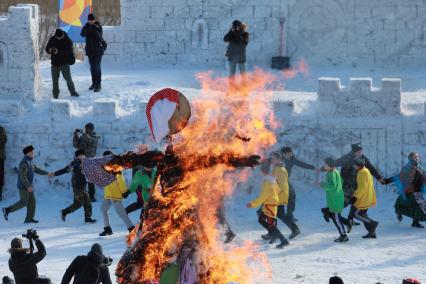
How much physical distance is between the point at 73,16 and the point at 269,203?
1396 centimetres

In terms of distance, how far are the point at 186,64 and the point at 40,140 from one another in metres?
4.95

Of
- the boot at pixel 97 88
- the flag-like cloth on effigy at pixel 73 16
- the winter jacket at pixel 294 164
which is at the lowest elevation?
the winter jacket at pixel 294 164

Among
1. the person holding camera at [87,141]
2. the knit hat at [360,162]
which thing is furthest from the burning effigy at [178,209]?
the person holding camera at [87,141]

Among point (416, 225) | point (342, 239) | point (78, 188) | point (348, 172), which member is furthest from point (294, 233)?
point (78, 188)

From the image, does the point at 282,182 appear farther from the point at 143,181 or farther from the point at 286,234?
the point at 143,181

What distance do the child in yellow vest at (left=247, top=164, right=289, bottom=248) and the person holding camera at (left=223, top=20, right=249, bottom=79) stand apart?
15.4 feet

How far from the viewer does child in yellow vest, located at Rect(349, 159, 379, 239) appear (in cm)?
1758

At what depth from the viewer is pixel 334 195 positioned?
17438 mm

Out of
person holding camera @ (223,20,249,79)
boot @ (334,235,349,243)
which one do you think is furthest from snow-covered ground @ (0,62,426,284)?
person holding camera @ (223,20,249,79)

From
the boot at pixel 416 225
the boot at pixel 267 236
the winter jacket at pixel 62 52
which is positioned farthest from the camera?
the winter jacket at pixel 62 52

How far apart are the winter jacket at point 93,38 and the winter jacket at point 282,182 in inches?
225

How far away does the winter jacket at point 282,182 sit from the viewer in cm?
1741

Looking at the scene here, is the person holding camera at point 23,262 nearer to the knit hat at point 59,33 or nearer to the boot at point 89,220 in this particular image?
the boot at point 89,220

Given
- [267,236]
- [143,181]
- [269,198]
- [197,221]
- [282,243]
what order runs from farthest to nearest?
[143,181] → [267,236] → [282,243] → [269,198] → [197,221]
